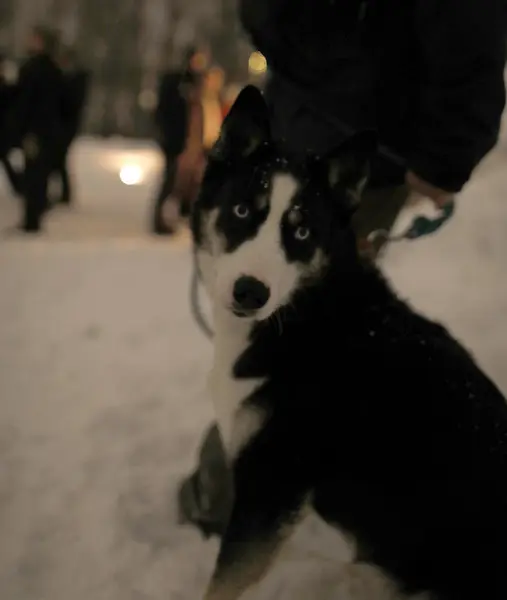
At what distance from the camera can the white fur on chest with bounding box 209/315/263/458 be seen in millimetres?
1735

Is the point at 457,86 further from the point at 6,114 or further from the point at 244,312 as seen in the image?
the point at 6,114

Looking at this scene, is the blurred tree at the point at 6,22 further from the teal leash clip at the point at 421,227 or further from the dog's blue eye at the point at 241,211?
the dog's blue eye at the point at 241,211

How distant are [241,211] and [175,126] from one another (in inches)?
212

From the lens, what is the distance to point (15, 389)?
3.07m

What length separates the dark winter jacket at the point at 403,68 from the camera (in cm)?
169

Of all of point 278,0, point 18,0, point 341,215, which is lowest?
point 18,0

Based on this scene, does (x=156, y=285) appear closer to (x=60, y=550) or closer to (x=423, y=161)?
(x=60, y=550)

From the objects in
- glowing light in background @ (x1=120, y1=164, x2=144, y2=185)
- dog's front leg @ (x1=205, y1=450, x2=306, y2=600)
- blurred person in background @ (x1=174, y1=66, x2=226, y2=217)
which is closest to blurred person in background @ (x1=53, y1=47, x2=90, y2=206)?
blurred person in background @ (x1=174, y1=66, x2=226, y2=217)

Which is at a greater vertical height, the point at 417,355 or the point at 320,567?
the point at 417,355

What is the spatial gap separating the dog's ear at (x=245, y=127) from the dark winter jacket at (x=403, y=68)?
0.27 meters

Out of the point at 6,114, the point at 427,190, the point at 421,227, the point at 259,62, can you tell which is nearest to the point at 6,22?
the point at 6,114

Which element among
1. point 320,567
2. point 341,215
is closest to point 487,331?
point 320,567

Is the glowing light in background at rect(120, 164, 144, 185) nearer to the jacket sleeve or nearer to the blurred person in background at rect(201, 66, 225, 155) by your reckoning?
the blurred person in background at rect(201, 66, 225, 155)

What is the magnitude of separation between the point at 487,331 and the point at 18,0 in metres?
17.7
